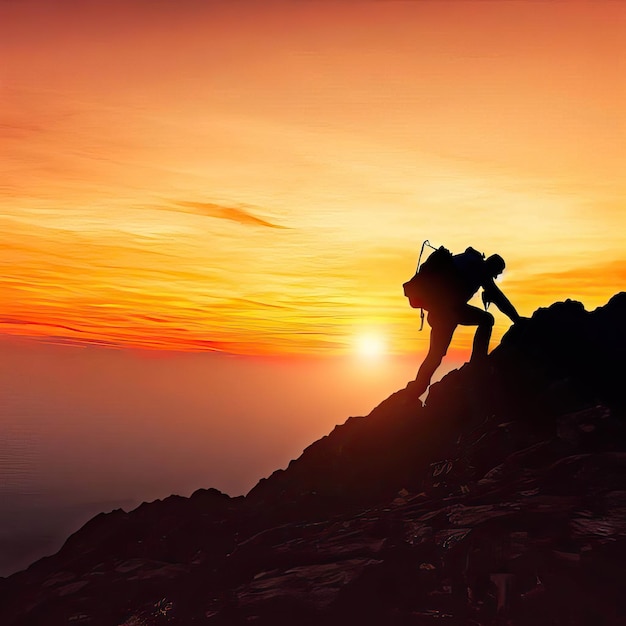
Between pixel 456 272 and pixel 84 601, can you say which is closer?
pixel 456 272

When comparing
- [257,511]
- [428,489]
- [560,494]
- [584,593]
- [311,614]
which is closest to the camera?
[584,593]

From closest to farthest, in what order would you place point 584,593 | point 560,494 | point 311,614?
point 584,593
point 311,614
point 560,494

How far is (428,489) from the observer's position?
20781mm

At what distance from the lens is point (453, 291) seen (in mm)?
20297

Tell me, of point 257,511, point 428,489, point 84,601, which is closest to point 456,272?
point 428,489

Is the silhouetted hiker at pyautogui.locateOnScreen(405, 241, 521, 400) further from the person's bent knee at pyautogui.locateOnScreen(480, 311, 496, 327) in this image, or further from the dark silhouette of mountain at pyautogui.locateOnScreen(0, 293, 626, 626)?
the dark silhouette of mountain at pyautogui.locateOnScreen(0, 293, 626, 626)

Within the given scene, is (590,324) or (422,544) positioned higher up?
(590,324)

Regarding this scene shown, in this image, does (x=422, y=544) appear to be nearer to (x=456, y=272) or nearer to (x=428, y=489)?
(x=428, y=489)

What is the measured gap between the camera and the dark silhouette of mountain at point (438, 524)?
47.1 feet

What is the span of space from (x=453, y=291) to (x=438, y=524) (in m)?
6.40

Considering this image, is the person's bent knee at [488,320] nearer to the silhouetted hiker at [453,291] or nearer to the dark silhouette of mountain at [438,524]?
the silhouetted hiker at [453,291]

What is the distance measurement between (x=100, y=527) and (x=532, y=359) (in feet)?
80.5

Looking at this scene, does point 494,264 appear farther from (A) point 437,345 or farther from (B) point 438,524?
(B) point 438,524

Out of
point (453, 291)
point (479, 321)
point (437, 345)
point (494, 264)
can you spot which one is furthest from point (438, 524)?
point (494, 264)
